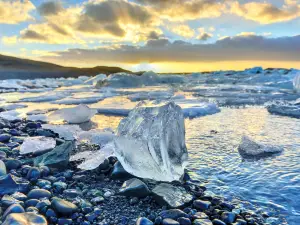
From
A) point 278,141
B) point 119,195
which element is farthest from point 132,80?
point 119,195

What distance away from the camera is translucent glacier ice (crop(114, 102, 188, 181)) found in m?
1.83

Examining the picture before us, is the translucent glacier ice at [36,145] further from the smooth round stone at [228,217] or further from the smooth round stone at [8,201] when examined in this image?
the smooth round stone at [228,217]

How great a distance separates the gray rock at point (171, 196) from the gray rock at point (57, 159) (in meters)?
0.89

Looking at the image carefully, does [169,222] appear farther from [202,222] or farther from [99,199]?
[99,199]

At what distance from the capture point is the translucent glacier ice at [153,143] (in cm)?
183

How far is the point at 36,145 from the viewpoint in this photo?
2543 millimetres

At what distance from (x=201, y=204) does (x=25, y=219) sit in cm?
100

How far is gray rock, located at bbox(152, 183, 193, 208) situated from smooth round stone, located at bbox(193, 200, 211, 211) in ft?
0.16

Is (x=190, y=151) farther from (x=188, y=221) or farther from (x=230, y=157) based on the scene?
(x=188, y=221)

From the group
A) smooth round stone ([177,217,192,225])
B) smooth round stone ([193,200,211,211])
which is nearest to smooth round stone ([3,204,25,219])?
smooth round stone ([177,217,192,225])

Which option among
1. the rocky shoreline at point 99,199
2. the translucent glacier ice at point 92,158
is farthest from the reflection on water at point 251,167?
the translucent glacier ice at point 92,158

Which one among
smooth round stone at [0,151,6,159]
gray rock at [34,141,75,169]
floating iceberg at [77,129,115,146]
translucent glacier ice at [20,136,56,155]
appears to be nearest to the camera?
gray rock at [34,141,75,169]

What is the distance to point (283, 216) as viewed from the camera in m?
1.51

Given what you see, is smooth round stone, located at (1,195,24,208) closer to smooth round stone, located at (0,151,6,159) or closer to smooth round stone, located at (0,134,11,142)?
smooth round stone, located at (0,151,6,159)
